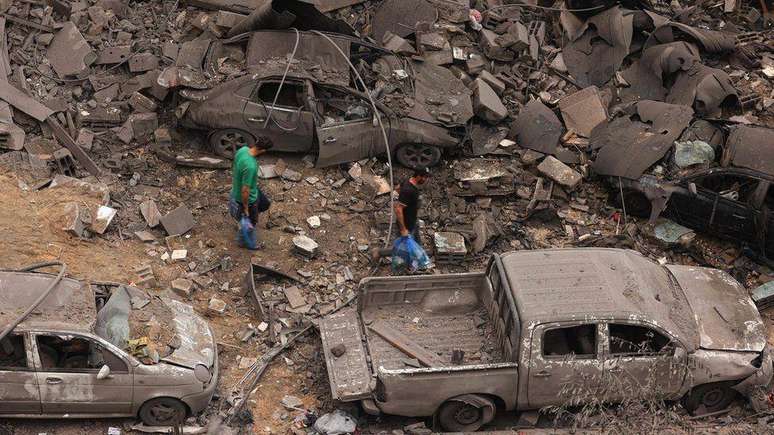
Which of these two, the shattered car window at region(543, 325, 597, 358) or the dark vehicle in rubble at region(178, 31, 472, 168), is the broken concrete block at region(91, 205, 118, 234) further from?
the shattered car window at region(543, 325, 597, 358)

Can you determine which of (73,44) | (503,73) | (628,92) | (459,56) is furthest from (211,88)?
(628,92)

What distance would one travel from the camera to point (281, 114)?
35.1 ft

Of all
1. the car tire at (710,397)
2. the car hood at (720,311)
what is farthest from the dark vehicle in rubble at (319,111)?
the car tire at (710,397)

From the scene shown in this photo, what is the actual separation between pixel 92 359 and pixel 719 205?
8022 mm

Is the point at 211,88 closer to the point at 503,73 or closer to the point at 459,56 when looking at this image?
the point at 459,56

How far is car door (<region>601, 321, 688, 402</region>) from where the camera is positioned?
7383 mm

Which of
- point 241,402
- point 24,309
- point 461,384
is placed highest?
point 24,309

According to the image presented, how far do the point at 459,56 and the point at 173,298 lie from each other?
6381 mm

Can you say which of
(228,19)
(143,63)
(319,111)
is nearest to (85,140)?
(143,63)

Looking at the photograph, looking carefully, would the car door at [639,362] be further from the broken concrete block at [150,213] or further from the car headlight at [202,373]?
the broken concrete block at [150,213]

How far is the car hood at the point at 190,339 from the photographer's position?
7449 mm

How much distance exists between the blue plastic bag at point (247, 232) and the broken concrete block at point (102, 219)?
1.63 meters

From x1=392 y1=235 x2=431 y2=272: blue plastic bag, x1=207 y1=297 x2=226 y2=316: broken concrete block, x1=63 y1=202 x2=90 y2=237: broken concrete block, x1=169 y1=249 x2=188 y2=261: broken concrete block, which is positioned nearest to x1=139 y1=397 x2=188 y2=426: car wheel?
x1=207 y1=297 x2=226 y2=316: broken concrete block

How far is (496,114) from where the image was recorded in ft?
38.1
